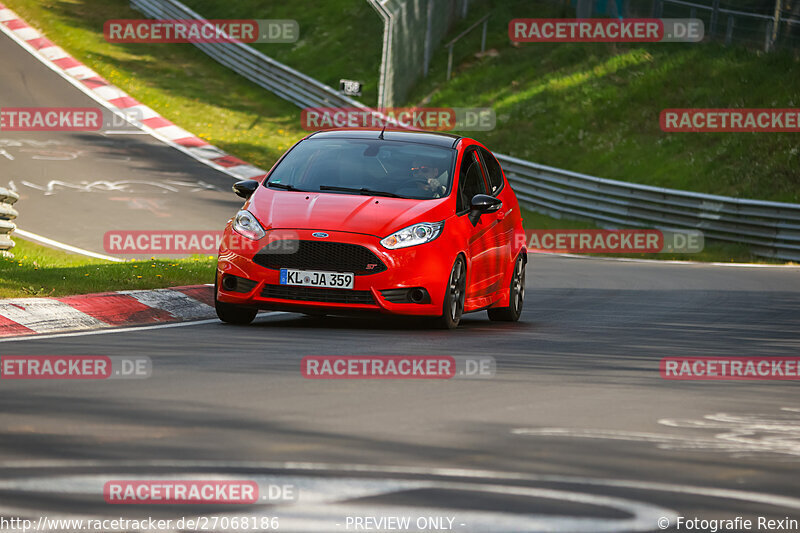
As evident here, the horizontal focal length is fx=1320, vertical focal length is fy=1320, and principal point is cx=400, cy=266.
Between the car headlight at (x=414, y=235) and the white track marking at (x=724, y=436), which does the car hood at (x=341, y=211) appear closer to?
the car headlight at (x=414, y=235)

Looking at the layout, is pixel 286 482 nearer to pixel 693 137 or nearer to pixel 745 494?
pixel 745 494

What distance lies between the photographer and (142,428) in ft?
19.6

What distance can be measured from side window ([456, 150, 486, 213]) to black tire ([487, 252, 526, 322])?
102 cm

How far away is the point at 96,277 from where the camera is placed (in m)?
12.4

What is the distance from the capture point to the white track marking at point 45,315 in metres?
9.94

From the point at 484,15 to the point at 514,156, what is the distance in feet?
34.7
